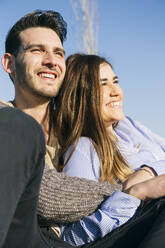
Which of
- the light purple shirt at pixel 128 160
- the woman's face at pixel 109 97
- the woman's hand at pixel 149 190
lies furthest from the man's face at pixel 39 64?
the woman's hand at pixel 149 190

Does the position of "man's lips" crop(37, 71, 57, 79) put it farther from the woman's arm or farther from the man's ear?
the woman's arm

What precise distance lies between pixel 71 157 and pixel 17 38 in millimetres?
1707

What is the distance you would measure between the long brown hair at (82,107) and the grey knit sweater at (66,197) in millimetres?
863

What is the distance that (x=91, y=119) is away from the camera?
312cm

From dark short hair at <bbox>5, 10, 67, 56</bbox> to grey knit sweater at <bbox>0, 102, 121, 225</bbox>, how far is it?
2.16 m

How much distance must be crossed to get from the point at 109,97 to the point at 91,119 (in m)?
0.27

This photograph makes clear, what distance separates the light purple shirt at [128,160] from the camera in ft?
6.40

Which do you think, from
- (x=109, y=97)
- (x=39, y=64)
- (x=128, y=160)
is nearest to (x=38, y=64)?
(x=39, y=64)

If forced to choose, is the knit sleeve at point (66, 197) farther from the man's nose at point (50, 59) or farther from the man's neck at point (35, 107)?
the man's nose at point (50, 59)

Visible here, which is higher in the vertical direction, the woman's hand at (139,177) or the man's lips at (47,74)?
the man's lips at (47,74)

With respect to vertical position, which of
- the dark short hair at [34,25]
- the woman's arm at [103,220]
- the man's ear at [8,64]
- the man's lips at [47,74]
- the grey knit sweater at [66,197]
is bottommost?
the woman's arm at [103,220]

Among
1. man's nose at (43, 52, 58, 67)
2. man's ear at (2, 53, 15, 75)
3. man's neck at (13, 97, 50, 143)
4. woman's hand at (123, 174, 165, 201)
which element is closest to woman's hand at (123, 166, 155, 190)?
woman's hand at (123, 174, 165, 201)

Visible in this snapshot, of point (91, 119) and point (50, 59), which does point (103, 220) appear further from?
point (50, 59)

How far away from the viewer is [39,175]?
1.33m
